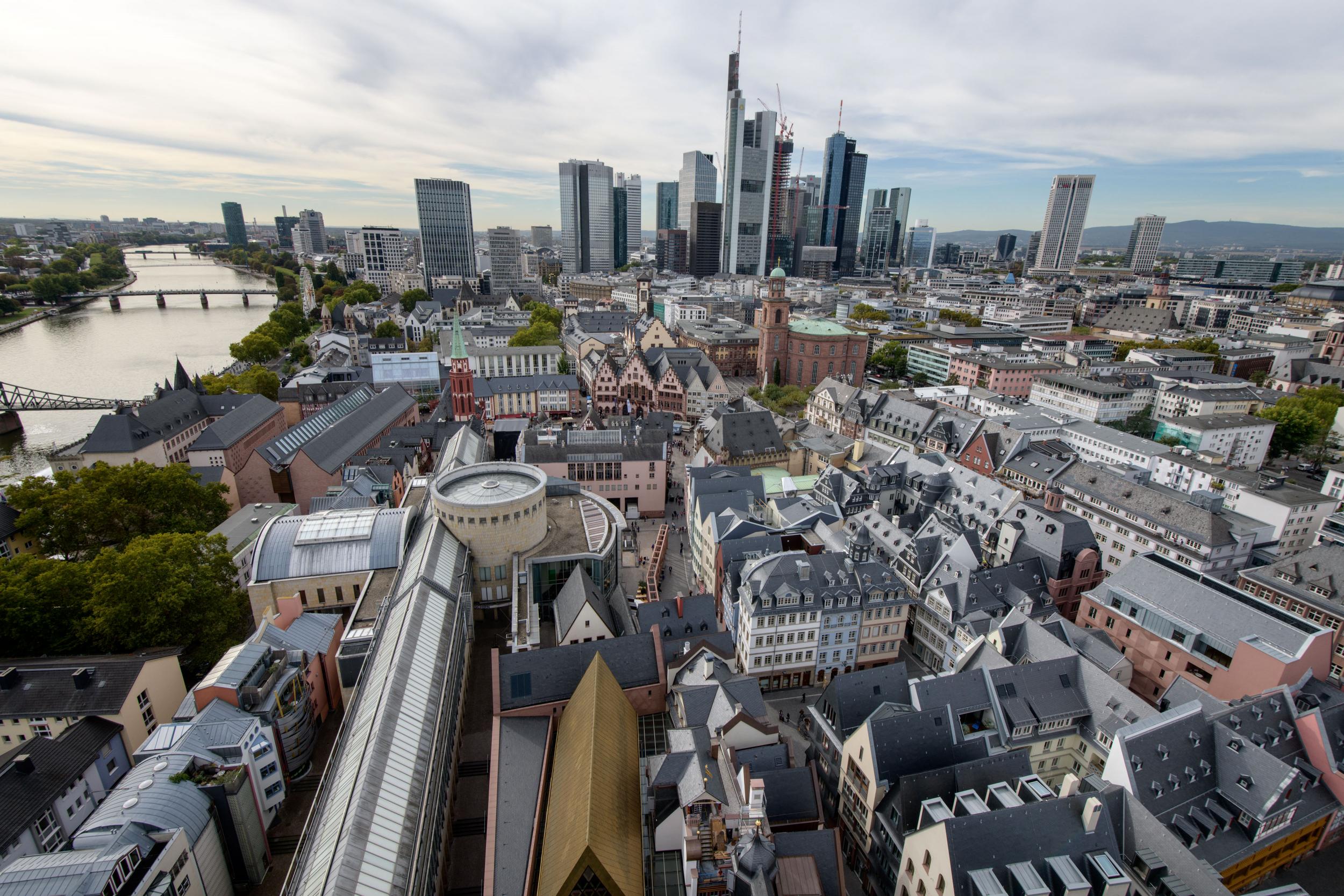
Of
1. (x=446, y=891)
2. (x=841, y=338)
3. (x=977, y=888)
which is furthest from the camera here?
(x=841, y=338)

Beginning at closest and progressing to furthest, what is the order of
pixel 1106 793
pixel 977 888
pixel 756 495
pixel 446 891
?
1. pixel 977 888
2. pixel 1106 793
3. pixel 446 891
4. pixel 756 495

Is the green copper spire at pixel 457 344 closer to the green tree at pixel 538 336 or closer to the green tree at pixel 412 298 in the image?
the green tree at pixel 538 336

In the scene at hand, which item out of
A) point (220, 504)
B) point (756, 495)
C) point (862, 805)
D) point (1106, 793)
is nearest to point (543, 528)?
point (756, 495)

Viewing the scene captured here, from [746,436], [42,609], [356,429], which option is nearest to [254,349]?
[356,429]

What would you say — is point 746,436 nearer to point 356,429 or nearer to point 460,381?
point 460,381

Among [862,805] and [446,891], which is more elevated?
[862,805]

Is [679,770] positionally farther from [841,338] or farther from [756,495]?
[841,338]

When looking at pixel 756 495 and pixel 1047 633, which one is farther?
pixel 756 495
